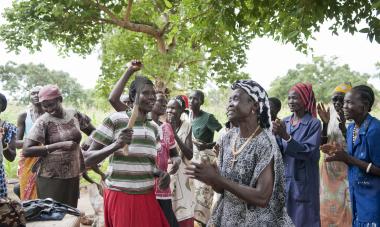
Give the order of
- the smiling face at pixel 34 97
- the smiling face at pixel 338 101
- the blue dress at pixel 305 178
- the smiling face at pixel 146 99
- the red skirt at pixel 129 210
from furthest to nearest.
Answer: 1. the smiling face at pixel 34 97
2. the smiling face at pixel 338 101
3. the blue dress at pixel 305 178
4. the smiling face at pixel 146 99
5. the red skirt at pixel 129 210

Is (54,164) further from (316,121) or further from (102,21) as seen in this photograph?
(102,21)

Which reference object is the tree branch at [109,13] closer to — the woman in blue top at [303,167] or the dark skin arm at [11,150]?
the dark skin arm at [11,150]

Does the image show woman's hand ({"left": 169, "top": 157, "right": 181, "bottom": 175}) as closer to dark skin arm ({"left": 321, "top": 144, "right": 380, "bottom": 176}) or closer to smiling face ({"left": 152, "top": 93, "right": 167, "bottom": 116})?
smiling face ({"left": 152, "top": 93, "right": 167, "bottom": 116})

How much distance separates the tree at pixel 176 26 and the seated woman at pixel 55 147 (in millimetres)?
2028

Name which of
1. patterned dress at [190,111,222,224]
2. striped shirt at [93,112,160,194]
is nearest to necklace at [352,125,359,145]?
striped shirt at [93,112,160,194]

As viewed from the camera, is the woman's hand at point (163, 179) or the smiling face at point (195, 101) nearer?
the woman's hand at point (163, 179)

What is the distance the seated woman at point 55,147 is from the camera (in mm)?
4555

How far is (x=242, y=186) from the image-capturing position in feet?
8.18

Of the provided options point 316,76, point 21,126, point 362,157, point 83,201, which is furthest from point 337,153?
point 316,76

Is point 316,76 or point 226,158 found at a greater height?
point 316,76

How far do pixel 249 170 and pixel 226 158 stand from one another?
0.20 meters

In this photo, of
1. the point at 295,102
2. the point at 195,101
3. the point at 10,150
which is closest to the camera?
the point at 295,102

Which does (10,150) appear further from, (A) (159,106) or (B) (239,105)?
(B) (239,105)

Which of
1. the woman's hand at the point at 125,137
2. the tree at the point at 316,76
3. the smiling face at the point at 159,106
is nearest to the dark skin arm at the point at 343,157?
the woman's hand at the point at 125,137
